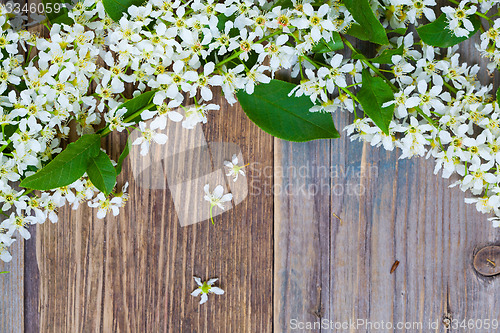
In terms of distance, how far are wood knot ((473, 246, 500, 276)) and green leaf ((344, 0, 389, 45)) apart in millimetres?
568

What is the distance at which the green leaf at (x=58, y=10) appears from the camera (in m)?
0.86

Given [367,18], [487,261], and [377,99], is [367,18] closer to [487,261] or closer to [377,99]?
[377,99]

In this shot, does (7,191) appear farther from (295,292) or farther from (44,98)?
(295,292)

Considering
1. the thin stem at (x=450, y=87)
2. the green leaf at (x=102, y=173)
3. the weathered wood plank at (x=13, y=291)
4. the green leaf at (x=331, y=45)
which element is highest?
the green leaf at (x=331, y=45)

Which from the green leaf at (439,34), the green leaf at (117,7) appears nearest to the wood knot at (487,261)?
the green leaf at (439,34)

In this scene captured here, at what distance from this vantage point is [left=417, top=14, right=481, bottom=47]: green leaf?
82 cm

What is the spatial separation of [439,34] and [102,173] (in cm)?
77

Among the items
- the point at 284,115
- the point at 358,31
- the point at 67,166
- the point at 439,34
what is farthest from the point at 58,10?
the point at 439,34

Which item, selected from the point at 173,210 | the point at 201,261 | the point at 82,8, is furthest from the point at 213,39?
the point at 201,261

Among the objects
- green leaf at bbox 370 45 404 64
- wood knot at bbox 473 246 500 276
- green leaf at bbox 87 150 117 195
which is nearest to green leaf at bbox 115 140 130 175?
green leaf at bbox 87 150 117 195

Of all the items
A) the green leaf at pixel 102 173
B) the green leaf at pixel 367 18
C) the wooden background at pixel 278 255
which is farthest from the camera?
the wooden background at pixel 278 255

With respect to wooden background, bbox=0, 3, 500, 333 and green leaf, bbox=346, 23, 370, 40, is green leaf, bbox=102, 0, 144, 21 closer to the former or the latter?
wooden background, bbox=0, 3, 500, 333

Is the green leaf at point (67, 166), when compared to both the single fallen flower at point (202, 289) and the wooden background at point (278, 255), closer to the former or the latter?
the wooden background at point (278, 255)

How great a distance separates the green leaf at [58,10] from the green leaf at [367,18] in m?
0.59
